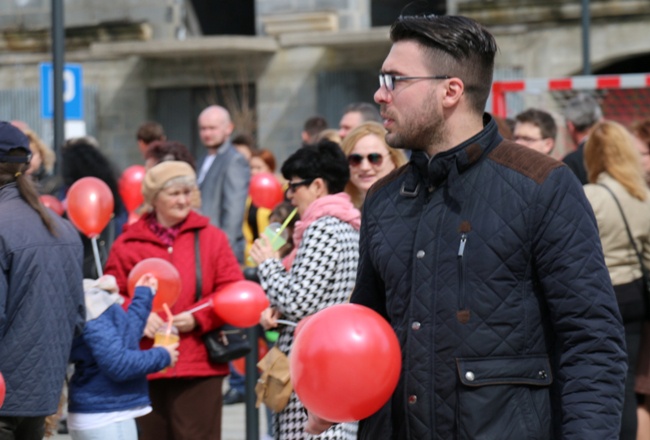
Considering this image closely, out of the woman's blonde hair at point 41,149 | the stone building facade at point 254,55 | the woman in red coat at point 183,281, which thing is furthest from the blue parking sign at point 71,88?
the stone building facade at point 254,55

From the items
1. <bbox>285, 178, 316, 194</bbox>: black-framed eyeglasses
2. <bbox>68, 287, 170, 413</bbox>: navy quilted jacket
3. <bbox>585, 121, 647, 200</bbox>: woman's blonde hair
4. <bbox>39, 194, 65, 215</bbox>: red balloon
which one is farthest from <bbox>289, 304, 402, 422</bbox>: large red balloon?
<bbox>39, 194, 65, 215</bbox>: red balloon

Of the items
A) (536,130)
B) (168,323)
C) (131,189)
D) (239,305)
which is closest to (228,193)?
(131,189)

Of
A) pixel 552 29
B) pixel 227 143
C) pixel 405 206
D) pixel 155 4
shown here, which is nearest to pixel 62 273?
pixel 405 206

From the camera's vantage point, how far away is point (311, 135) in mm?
11281

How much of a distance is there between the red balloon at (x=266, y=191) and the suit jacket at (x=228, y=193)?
23 cm

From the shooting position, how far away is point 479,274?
3365 millimetres

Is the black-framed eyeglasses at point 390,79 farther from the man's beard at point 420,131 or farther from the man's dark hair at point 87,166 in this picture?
the man's dark hair at point 87,166

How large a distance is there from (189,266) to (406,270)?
3481mm

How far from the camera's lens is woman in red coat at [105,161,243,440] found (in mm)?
6730

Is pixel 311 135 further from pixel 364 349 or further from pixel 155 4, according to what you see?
pixel 155 4

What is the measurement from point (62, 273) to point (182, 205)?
5.23 feet

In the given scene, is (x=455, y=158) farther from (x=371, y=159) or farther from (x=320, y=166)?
(x=371, y=159)

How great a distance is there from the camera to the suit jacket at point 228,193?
10180 mm

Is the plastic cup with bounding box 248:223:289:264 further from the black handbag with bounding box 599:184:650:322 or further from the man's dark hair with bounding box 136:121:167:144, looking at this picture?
the man's dark hair with bounding box 136:121:167:144
